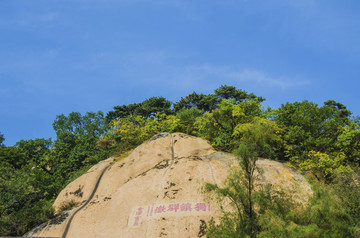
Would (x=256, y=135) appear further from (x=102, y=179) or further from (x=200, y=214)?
(x=102, y=179)

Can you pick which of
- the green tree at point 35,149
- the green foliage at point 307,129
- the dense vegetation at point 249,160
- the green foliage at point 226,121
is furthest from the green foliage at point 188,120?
the green tree at point 35,149

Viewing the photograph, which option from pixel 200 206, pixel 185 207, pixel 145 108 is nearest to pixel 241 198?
pixel 200 206

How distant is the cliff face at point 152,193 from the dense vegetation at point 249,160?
1.47 m

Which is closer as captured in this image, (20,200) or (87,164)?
(20,200)

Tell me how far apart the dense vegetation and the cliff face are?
4.83 ft

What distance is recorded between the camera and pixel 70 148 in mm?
33906

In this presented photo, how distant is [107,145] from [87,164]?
13.4 ft

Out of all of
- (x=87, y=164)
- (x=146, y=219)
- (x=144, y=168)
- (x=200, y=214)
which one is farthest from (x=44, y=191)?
(x=200, y=214)

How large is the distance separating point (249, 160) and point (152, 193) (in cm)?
622

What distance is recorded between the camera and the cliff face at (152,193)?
1417 centimetres

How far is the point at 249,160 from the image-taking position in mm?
12141

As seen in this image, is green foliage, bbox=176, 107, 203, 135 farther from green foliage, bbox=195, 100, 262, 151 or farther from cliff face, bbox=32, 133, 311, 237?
cliff face, bbox=32, 133, 311, 237

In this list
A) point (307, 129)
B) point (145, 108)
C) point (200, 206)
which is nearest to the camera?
point (200, 206)

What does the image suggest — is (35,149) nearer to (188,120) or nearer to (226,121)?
(188,120)
